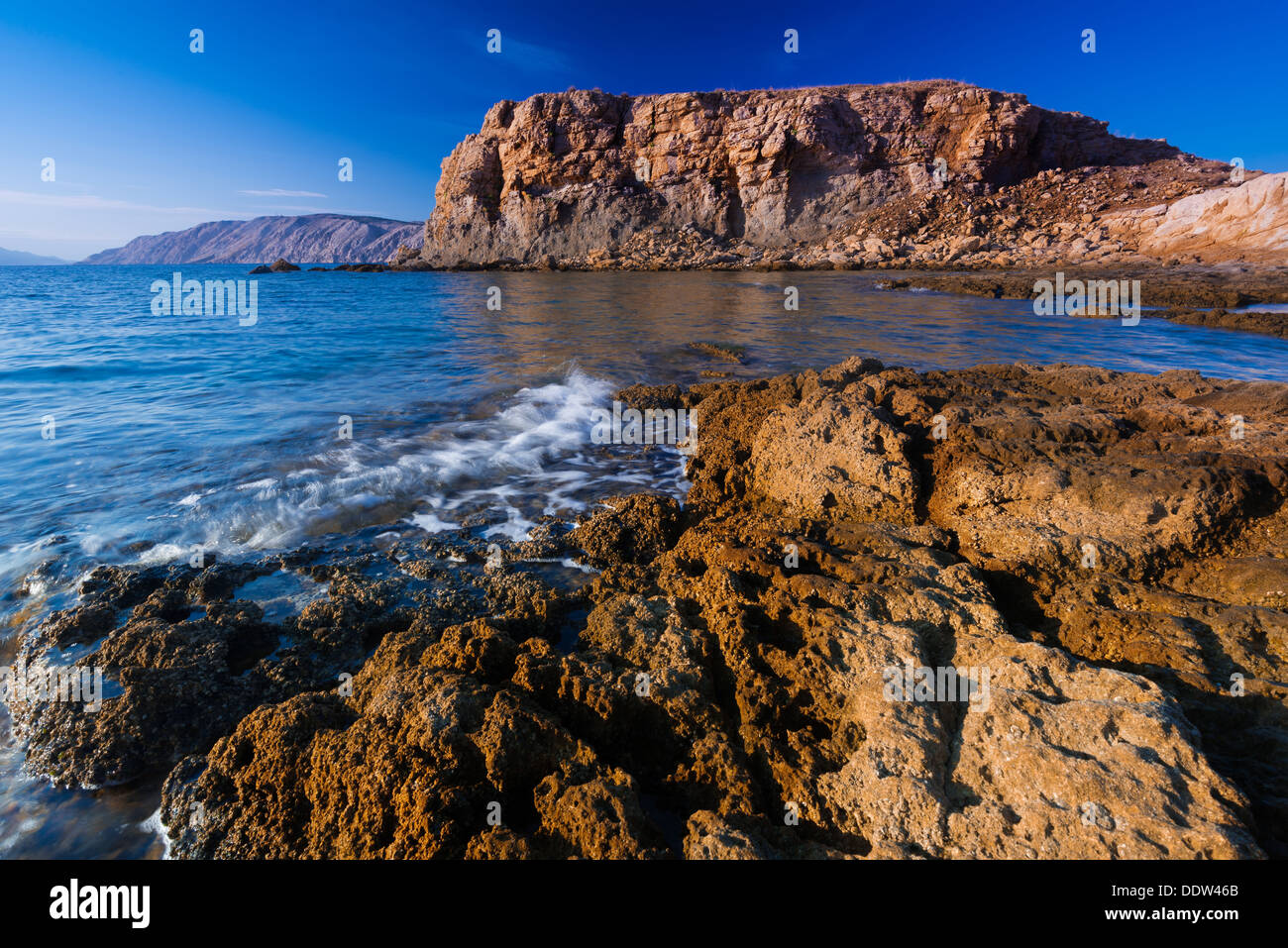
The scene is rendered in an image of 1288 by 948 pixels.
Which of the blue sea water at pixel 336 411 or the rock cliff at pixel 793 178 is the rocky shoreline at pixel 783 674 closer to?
the blue sea water at pixel 336 411

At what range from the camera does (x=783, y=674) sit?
2.87 m

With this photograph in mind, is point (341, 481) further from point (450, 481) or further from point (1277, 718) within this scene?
point (1277, 718)

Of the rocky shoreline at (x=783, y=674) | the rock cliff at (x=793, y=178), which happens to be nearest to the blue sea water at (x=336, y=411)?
the rocky shoreline at (x=783, y=674)

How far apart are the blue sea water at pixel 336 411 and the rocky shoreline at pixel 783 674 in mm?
603

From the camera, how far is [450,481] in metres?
6.50

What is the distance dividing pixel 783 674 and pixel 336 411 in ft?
30.6

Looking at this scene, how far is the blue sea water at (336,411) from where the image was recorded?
197 inches

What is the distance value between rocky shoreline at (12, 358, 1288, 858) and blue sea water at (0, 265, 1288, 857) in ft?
1.98

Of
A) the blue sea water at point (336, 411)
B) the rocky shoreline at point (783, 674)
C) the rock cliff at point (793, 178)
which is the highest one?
the rock cliff at point (793, 178)

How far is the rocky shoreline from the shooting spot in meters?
2.09

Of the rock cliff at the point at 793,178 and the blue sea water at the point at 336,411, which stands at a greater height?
the rock cliff at the point at 793,178

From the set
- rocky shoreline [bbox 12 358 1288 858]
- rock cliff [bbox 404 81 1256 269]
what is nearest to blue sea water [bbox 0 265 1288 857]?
rocky shoreline [bbox 12 358 1288 858]

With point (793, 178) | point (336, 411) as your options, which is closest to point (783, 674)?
point (336, 411)
